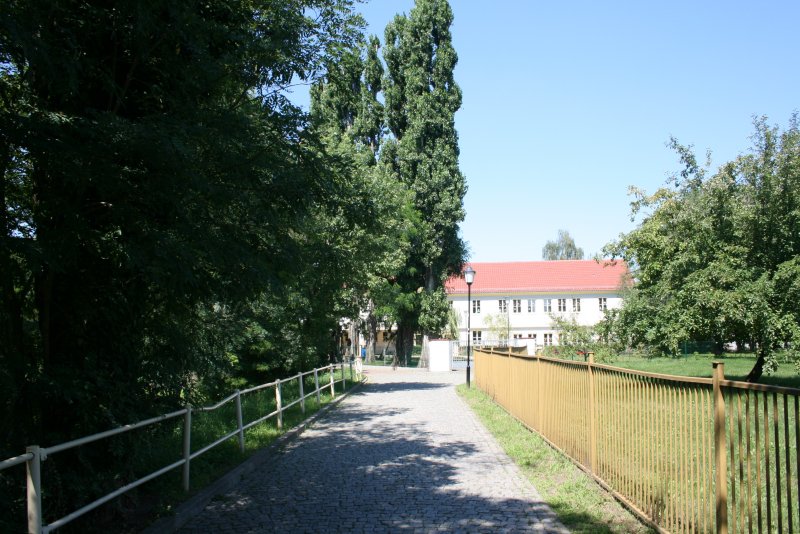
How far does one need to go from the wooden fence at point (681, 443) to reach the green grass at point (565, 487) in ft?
0.44

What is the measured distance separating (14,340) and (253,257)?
2242mm

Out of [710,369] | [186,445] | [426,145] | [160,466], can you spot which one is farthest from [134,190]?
[426,145]

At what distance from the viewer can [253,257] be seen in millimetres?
6500

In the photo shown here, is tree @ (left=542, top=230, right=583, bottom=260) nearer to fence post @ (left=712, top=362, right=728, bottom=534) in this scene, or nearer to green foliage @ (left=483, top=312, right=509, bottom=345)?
green foliage @ (left=483, top=312, right=509, bottom=345)

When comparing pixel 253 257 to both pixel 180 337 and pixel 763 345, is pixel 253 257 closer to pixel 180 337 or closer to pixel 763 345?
pixel 180 337

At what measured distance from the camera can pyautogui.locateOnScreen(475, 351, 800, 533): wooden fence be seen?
4391 mm

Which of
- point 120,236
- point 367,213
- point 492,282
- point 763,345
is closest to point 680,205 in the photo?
point 763,345

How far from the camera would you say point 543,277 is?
7638 centimetres

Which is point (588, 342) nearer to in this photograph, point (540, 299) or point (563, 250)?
point (540, 299)

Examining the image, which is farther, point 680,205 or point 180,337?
point 680,205

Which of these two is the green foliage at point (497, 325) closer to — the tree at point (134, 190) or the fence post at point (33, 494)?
the tree at point (134, 190)

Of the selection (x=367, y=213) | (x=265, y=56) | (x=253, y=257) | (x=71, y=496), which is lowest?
(x=71, y=496)

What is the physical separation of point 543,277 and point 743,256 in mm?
56837

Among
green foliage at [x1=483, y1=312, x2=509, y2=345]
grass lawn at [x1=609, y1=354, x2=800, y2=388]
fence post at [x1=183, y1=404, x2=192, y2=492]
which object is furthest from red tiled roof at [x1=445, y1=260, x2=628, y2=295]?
fence post at [x1=183, y1=404, x2=192, y2=492]
